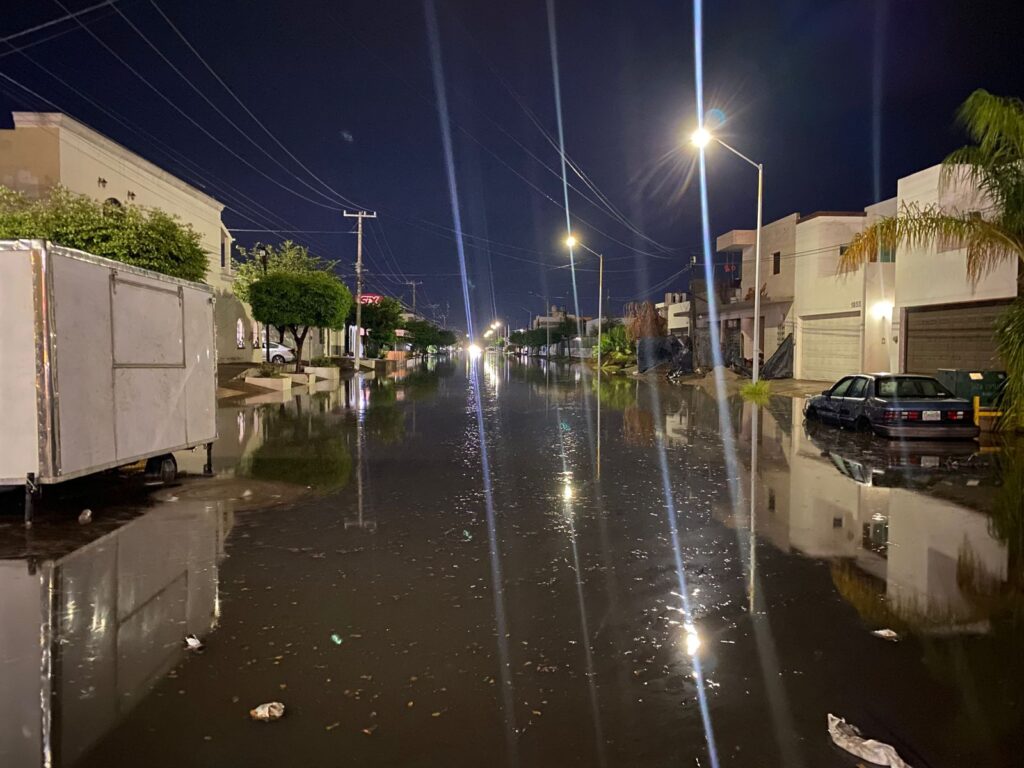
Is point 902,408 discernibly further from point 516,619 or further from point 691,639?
point 516,619

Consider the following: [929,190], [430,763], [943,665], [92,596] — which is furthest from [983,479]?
[929,190]

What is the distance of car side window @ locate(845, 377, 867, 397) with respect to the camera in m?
16.7

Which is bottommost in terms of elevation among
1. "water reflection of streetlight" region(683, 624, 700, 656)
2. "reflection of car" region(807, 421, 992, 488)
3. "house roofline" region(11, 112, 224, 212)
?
"water reflection of streetlight" region(683, 624, 700, 656)

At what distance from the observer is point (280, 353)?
162 feet

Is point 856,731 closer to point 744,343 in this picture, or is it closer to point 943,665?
point 943,665

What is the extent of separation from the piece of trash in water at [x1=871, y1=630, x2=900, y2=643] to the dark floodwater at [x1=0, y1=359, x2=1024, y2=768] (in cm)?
6

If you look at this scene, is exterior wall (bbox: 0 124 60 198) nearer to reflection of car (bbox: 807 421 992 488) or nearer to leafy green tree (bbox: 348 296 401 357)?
reflection of car (bbox: 807 421 992 488)

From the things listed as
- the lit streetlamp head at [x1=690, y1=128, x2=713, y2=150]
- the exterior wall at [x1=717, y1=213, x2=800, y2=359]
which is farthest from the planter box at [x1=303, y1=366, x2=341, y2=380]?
the lit streetlamp head at [x1=690, y1=128, x2=713, y2=150]

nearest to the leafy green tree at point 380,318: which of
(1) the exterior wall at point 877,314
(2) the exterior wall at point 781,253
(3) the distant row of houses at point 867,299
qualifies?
(3) the distant row of houses at point 867,299

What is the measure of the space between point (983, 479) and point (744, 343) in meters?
34.1

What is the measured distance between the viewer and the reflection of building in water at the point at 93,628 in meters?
3.95

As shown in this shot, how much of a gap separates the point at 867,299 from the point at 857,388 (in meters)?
15.6

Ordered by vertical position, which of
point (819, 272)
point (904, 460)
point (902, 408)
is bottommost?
point (904, 460)

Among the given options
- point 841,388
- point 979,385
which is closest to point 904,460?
point 841,388
